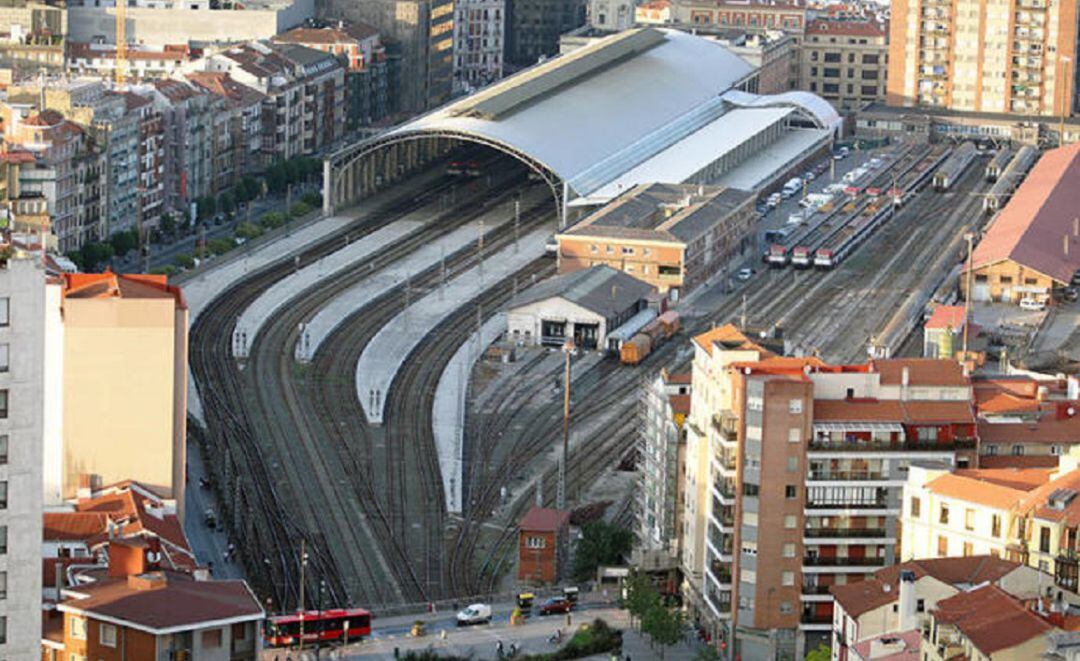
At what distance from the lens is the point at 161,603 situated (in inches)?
3081

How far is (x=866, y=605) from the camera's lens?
82062 millimetres

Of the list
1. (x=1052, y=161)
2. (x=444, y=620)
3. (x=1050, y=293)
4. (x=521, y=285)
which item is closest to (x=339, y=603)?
(x=444, y=620)

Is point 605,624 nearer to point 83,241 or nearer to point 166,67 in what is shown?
point 83,241

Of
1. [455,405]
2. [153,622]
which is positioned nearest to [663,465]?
[455,405]

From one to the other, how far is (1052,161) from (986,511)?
105032mm

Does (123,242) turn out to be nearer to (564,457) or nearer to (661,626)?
(564,457)

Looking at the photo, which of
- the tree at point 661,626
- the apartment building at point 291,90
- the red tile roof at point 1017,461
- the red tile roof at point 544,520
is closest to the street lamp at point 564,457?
the red tile roof at point 544,520

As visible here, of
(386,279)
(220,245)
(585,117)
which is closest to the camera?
(386,279)

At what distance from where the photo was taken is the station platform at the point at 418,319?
129 metres

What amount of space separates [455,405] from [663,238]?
1046 inches

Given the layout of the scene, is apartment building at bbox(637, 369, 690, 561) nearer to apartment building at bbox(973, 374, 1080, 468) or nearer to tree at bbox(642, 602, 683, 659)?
tree at bbox(642, 602, 683, 659)

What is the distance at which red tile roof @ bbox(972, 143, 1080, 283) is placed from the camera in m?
154

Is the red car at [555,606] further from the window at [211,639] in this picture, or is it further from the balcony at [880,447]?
the window at [211,639]

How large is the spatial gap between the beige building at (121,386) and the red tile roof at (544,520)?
508 inches
